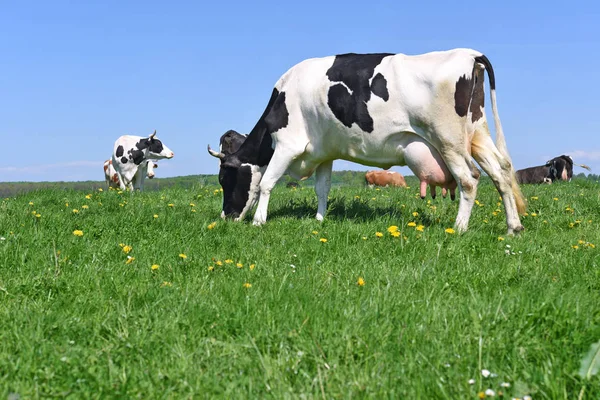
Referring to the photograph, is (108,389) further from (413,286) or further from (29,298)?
(413,286)

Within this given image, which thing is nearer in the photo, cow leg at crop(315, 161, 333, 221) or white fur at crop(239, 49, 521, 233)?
white fur at crop(239, 49, 521, 233)

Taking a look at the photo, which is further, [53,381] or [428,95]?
[428,95]

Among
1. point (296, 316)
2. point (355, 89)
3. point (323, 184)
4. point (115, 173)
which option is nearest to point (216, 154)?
point (323, 184)

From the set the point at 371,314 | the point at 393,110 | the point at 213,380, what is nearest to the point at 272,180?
the point at 393,110

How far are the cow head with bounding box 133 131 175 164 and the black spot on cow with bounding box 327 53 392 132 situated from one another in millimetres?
13715

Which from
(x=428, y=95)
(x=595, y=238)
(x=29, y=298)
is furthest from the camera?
(x=428, y=95)

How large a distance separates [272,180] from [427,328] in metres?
5.61

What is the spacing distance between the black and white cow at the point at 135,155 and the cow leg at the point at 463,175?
1465cm

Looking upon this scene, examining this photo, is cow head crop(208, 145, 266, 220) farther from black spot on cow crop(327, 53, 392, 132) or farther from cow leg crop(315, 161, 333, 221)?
black spot on cow crop(327, 53, 392, 132)

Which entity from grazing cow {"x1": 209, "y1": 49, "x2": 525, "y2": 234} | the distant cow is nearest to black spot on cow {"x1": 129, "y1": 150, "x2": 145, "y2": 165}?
the distant cow

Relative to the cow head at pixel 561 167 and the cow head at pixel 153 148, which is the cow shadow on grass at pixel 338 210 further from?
the cow head at pixel 561 167

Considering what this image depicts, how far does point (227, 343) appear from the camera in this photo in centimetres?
334

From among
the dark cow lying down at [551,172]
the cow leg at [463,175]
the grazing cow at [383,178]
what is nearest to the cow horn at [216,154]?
the cow leg at [463,175]

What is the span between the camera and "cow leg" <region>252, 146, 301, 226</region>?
868 centimetres
